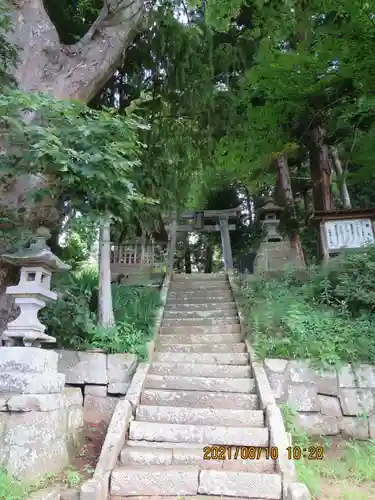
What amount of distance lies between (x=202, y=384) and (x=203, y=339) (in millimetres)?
1278

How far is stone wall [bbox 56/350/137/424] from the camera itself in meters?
5.37

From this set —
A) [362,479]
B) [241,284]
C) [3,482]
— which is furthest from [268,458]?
[241,284]

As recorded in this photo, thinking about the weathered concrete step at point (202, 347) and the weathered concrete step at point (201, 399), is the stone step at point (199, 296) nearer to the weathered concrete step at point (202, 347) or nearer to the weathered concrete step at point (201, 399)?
the weathered concrete step at point (202, 347)

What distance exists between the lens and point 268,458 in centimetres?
386

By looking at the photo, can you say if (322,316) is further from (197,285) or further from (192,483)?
(197,285)

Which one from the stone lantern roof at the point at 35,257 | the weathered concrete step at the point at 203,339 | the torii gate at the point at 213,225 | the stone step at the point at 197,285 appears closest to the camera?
the stone lantern roof at the point at 35,257

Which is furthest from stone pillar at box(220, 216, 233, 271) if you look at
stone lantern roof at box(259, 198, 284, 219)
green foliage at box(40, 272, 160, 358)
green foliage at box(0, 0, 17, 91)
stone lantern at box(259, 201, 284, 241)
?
green foliage at box(0, 0, 17, 91)

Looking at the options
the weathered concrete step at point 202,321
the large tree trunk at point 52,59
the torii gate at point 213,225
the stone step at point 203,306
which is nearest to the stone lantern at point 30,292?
the large tree trunk at point 52,59

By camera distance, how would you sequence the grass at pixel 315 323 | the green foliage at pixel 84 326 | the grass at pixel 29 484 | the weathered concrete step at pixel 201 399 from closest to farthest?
1. the grass at pixel 29 484
2. the weathered concrete step at pixel 201 399
3. the grass at pixel 315 323
4. the green foliage at pixel 84 326

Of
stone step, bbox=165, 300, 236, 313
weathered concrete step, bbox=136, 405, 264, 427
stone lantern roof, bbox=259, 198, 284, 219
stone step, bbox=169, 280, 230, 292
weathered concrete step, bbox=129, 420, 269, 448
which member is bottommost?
weathered concrete step, bbox=129, 420, 269, 448

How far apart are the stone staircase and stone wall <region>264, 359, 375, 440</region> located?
49cm

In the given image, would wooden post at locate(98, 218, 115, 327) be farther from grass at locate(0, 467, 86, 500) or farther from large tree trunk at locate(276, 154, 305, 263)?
large tree trunk at locate(276, 154, 305, 263)

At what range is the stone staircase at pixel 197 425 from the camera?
3619 mm

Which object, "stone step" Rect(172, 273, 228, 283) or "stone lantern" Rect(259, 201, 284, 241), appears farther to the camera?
"stone lantern" Rect(259, 201, 284, 241)
